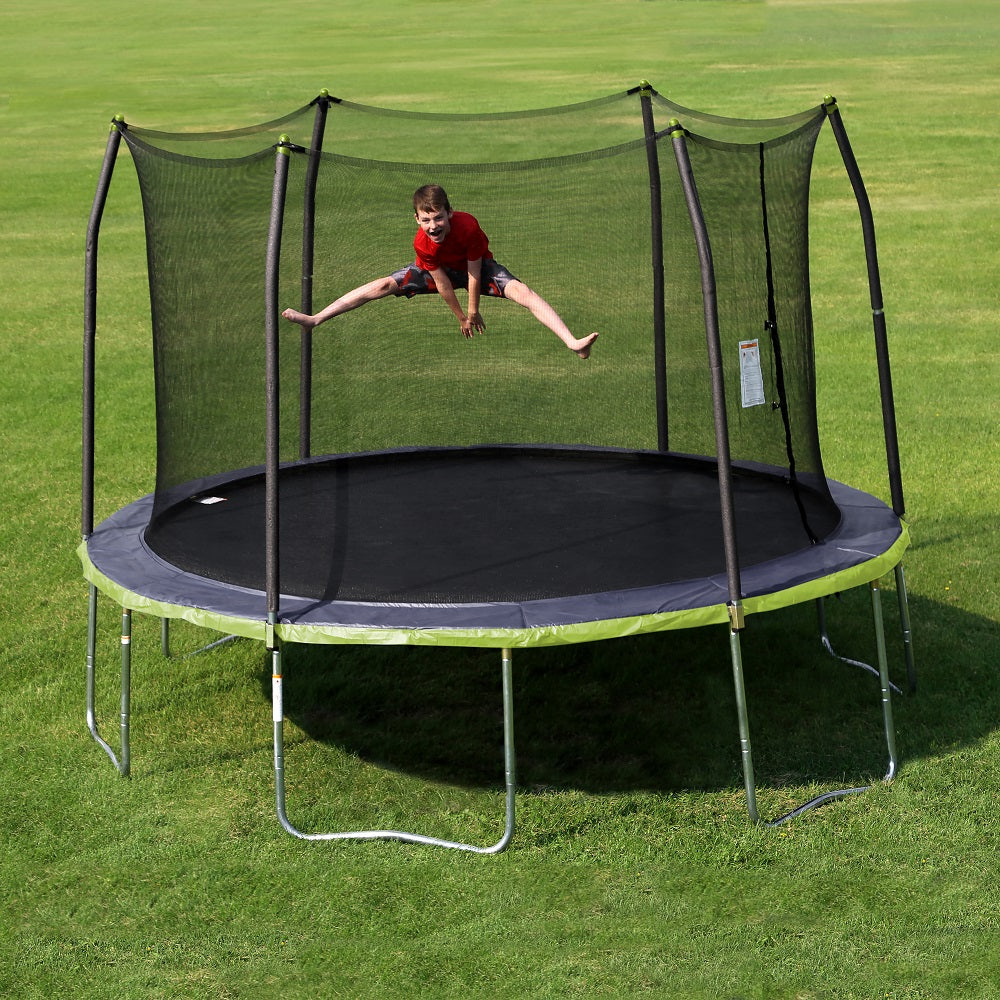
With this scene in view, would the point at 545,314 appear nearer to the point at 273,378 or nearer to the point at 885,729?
the point at 273,378

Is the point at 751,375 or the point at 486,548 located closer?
the point at 751,375

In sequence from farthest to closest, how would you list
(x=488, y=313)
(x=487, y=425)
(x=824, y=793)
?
1. (x=488, y=313)
2. (x=487, y=425)
3. (x=824, y=793)

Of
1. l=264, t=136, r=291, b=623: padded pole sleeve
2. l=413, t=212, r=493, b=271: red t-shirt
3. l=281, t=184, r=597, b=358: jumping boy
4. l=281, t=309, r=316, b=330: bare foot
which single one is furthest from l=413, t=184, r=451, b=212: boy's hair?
l=264, t=136, r=291, b=623: padded pole sleeve

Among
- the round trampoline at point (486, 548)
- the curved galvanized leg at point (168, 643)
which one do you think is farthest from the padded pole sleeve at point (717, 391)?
the curved galvanized leg at point (168, 643)

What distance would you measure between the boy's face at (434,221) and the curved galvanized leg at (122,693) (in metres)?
1.58

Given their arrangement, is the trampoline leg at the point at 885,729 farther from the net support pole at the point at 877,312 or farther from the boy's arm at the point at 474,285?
the boy's arm at the point at 474,285

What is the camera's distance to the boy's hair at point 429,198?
16.6ft

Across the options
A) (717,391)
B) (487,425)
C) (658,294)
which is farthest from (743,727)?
(487,425)

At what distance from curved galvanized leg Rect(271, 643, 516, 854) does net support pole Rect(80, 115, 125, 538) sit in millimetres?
1158

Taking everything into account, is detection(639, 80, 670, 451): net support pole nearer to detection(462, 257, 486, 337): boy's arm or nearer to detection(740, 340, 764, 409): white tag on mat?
detection(462, 257, 486, 337): boy's arm

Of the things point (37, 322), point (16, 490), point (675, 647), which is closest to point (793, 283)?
point (675, 647)

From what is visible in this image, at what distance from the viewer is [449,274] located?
5395mm

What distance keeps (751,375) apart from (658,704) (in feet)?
3.85

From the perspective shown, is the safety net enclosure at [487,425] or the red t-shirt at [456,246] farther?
the red t-shirt at [456,246]
